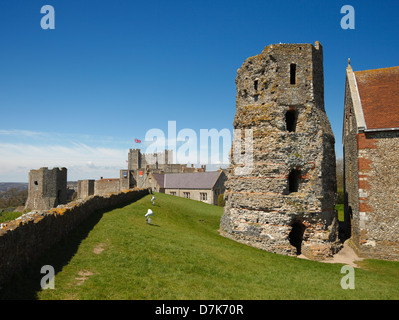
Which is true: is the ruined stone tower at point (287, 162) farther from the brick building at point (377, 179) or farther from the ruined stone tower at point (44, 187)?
the ruined stone tower at point (44, 187)

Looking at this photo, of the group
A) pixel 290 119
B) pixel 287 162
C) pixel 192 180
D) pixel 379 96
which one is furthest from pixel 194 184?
pixel 379 96

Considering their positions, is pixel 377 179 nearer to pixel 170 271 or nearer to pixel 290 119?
pixel 290 119

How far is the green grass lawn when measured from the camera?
756 cm

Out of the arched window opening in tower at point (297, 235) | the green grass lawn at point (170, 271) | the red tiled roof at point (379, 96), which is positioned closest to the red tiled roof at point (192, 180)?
the arched window opening in tower at point (297, 235)

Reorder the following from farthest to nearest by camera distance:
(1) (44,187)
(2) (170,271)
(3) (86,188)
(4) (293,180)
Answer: (3) (86,188) < (1) (44,187) < (4) (293,180) < (2) (170,271)

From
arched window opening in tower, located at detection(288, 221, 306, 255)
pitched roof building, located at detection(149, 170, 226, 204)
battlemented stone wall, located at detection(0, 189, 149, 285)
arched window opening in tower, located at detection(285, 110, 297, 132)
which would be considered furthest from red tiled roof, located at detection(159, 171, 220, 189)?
battlemented stone wall, located at detection(0, 189, 149, 285)

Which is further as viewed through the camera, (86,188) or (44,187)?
(86,188)

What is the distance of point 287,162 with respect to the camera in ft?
55.2

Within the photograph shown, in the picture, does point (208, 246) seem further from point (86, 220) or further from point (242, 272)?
point (86, 220)

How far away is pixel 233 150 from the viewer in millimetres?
18875

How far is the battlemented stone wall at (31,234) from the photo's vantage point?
6.52 metres

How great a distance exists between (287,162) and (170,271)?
1048 centimetres
